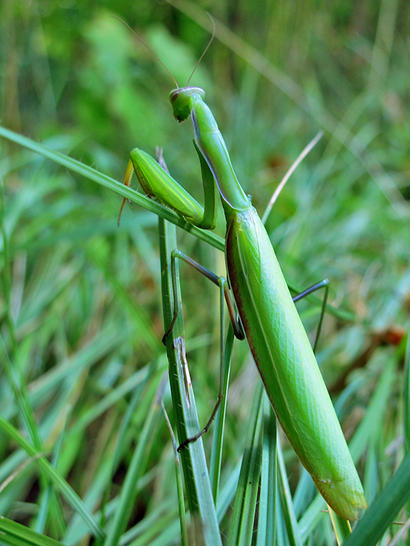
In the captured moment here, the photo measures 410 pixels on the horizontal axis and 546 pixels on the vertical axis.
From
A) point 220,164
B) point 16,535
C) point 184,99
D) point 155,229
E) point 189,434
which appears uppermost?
point 155,229

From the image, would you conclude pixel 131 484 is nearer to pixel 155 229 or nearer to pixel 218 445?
pixel 218 445

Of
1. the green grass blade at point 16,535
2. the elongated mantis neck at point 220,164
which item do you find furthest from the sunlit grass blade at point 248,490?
the elongated mantis neck at point 220,164

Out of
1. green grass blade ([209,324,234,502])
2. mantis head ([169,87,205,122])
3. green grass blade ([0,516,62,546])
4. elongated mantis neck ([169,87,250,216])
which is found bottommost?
green grass blade ([0,516,62,546])

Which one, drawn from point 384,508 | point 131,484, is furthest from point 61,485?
point 384,508

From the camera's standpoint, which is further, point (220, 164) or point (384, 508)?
point (220, 164)

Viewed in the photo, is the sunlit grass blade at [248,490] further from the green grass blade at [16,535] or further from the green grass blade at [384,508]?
the green grass blade at [16,535]

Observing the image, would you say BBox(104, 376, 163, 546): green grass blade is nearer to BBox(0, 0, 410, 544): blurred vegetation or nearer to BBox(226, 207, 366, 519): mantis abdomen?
BBox(0, 0, 410, 544): blurred vegetation

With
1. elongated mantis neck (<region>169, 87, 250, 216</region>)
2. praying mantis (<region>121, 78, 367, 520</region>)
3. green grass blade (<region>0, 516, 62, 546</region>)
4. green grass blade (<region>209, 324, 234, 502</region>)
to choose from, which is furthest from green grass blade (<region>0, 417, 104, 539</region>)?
elongated mantis neck (<region>169, 87, 250, 216</region>)
